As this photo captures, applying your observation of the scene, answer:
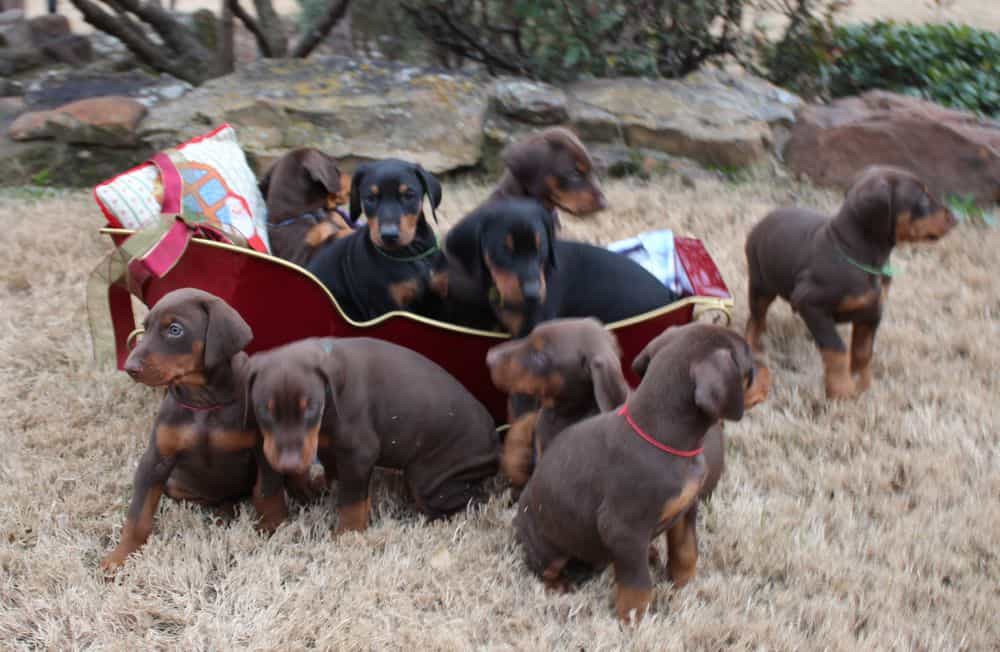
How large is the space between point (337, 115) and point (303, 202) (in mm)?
2277

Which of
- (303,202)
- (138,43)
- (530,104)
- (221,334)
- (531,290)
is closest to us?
(221,334)

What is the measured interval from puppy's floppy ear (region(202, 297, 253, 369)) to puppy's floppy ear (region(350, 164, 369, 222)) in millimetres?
1130

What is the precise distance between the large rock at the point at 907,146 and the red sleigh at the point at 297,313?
347 centimetres

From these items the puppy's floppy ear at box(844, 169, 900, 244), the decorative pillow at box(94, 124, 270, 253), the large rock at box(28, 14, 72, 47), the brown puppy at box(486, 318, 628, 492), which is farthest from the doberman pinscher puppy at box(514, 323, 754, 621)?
the large rock at box(28, 14, 72, 47)

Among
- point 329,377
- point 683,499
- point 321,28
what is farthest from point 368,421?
point 321,28

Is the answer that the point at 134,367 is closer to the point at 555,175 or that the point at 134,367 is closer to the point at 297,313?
the point at 297,313

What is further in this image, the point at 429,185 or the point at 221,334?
the point at 429,185

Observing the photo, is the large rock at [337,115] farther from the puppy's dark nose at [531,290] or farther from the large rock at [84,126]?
the puppy's dark nose at [531,290]

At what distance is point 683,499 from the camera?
265 cm

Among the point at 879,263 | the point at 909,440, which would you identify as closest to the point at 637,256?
the point at 879,263

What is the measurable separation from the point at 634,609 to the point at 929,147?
4867mm

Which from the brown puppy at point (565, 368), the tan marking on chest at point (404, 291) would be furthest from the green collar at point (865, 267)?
the tan marking on chest at point (404, 291)

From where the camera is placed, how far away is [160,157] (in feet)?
13.6

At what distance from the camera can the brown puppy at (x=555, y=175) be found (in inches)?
160
